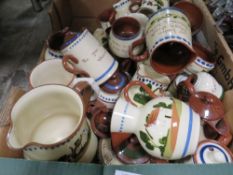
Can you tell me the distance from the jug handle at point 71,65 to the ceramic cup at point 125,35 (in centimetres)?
11

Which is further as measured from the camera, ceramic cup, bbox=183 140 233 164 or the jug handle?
the jug handle

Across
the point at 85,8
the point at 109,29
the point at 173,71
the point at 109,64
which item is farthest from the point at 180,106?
the point at 85,8

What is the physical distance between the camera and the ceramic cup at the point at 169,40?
0.61 meters

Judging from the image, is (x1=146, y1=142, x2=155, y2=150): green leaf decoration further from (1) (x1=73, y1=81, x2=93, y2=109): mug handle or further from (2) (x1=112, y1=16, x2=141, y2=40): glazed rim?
(2) (x1=112, y1=16, x2=141, y2=40): glazed rim

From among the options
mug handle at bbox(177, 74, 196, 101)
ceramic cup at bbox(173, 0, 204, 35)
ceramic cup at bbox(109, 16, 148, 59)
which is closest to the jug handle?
ceramic cup at bbox(109, 16, 148, 59)

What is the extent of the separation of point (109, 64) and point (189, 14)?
0.95ft

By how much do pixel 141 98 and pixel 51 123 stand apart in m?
0.22

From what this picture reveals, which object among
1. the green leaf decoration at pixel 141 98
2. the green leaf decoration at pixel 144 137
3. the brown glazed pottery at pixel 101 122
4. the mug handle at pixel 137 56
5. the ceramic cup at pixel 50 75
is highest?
the mug handle at pixel 137 56

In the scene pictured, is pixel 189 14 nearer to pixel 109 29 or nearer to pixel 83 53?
pixel 109 29

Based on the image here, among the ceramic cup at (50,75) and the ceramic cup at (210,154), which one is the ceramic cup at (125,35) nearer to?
the ceramic cup at (50,75)

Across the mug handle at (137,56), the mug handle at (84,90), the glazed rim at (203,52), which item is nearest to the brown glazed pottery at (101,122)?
the mug handle at (84,90)

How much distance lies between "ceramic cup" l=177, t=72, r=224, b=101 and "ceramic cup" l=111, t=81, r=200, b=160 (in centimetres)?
11

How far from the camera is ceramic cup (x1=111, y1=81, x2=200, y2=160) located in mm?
524

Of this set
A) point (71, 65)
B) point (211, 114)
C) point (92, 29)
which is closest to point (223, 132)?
point (211, 114)
